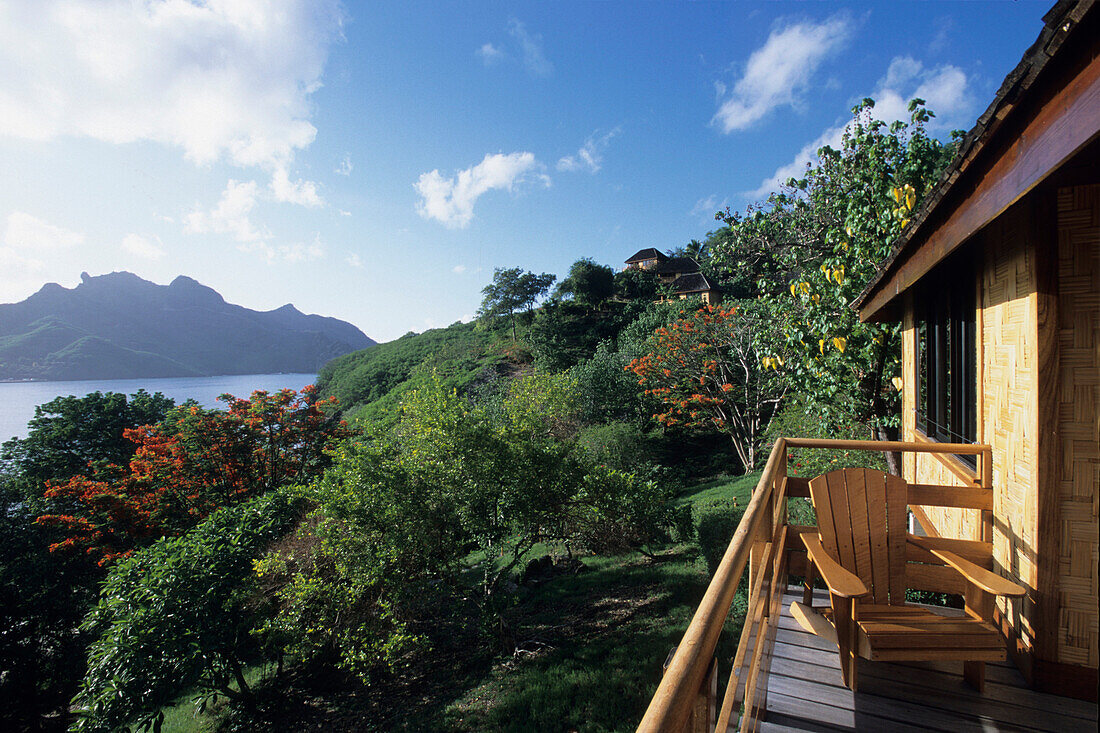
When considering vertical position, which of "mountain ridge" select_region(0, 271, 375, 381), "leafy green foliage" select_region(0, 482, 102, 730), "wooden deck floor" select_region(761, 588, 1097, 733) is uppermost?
"mountain ridge" select_region(0, 271, 375, 381)

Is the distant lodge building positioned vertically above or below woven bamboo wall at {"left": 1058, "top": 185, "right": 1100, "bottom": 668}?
above

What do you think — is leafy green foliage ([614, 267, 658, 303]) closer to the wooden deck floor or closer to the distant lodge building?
the distant lodge building

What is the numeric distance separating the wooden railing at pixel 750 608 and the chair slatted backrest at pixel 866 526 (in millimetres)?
267

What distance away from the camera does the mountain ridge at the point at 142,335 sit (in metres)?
57.0

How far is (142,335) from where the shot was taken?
8088 cm

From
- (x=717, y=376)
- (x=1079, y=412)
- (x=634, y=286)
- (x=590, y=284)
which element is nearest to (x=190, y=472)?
(x=1079, y=412)

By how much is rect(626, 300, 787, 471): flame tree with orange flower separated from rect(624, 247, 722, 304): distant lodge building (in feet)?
42.9

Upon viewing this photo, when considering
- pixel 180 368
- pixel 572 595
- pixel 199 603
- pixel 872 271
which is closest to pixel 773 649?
pixel 872 271

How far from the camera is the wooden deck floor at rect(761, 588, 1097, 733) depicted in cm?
212

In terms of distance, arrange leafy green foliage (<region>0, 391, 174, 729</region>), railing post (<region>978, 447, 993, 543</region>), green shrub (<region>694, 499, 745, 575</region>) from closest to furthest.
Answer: railing post (<region>978, 447, 993, 543</region>), green shrub (<region>694, 499, 745, 575</region>), leafy green foliage (<region>0, 391, 174, 729</region>)

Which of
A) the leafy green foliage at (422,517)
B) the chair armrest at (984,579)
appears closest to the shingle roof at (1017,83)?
the chair armrest at (984,579)

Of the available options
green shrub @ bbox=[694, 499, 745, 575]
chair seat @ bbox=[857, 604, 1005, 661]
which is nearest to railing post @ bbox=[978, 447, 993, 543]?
chair seat @ bbox=[857, 604, 1005, 661]

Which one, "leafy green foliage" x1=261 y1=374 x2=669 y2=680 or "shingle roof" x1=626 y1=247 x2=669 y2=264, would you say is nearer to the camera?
"leafy green foliage" x1=261 y1=374 x2=669 y2=680

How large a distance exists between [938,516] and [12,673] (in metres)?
14.7
